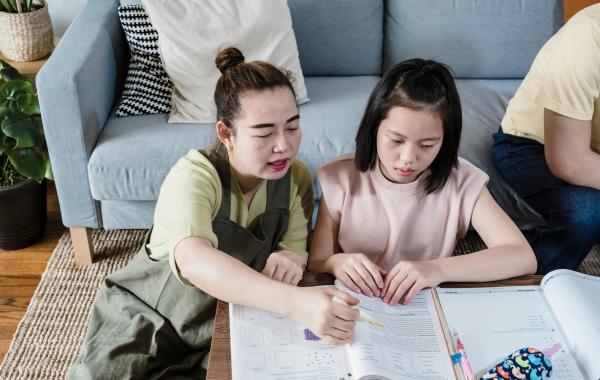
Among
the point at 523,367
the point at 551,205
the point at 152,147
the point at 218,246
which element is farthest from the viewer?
the point at 152,147

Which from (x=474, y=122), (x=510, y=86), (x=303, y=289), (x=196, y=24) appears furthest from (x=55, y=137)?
(x=510, y=86)

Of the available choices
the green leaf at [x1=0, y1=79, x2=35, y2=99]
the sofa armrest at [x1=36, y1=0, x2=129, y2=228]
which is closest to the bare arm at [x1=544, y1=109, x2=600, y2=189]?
the sofa armrest at [x1=36, y1=0, x2=129, y2=228]

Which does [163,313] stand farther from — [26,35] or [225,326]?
[26,35]

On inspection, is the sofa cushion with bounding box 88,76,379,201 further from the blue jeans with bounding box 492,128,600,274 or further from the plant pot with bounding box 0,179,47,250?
the blue jeans with bounding box 492,128,600,274

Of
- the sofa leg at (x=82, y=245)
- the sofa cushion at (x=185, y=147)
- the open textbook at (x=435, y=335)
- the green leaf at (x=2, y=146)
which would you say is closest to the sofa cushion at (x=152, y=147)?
the sofa cushion at (x=185, y=147)

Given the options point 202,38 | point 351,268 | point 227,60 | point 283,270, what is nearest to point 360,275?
point 351,268

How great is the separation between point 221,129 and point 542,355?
0.68 meters

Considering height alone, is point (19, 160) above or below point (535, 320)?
below

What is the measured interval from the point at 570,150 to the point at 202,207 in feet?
3.18

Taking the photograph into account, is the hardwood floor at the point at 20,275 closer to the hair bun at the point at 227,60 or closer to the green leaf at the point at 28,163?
the green leaf at the point at 28,163

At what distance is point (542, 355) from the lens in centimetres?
94

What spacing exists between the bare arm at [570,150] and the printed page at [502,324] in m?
0.55

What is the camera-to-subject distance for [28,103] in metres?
1.88

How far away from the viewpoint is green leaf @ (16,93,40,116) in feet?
6.16
